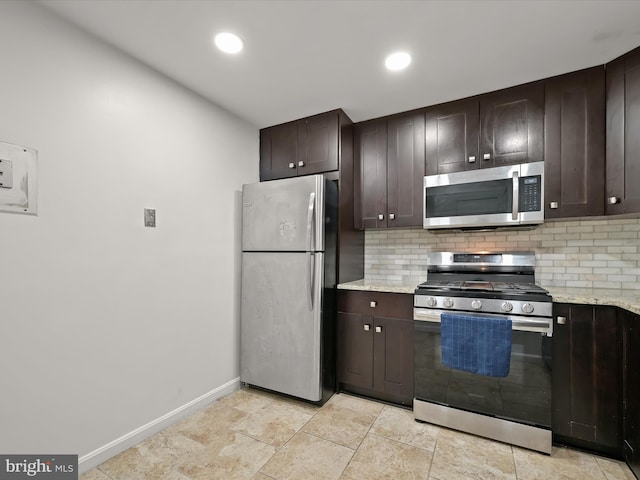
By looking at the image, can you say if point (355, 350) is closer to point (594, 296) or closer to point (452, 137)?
point (594, 296)

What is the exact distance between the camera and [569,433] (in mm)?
1876

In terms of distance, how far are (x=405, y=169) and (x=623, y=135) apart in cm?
138

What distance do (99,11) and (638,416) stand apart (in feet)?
11.7

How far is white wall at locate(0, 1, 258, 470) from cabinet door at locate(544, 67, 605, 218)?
2565 mm

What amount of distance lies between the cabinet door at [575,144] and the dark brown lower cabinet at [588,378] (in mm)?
735

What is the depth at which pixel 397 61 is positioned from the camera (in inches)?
78.2

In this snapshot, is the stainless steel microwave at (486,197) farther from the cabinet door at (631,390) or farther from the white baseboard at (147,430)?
the white baseboard at (147,430)

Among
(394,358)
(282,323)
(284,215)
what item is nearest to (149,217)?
(284,215)

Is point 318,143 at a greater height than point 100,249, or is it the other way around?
point 318,143

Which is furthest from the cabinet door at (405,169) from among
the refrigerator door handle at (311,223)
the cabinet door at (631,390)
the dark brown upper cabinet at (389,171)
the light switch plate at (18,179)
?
the light switch plate at (18,179)

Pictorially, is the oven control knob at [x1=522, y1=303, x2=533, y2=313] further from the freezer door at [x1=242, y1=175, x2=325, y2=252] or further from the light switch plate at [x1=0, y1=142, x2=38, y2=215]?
the light switch plate at [x1=0, y1=142, x2=38, y2=215]

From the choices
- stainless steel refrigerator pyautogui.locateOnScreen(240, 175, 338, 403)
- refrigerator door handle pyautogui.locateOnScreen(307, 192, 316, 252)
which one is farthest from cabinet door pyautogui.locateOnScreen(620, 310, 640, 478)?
refrigerator door handle pyautogui.locateOnScreen(307, 192, 316, 252)

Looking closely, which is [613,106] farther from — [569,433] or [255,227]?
[255,227]

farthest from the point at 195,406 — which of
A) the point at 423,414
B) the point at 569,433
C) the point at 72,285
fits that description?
the point at 569,433
